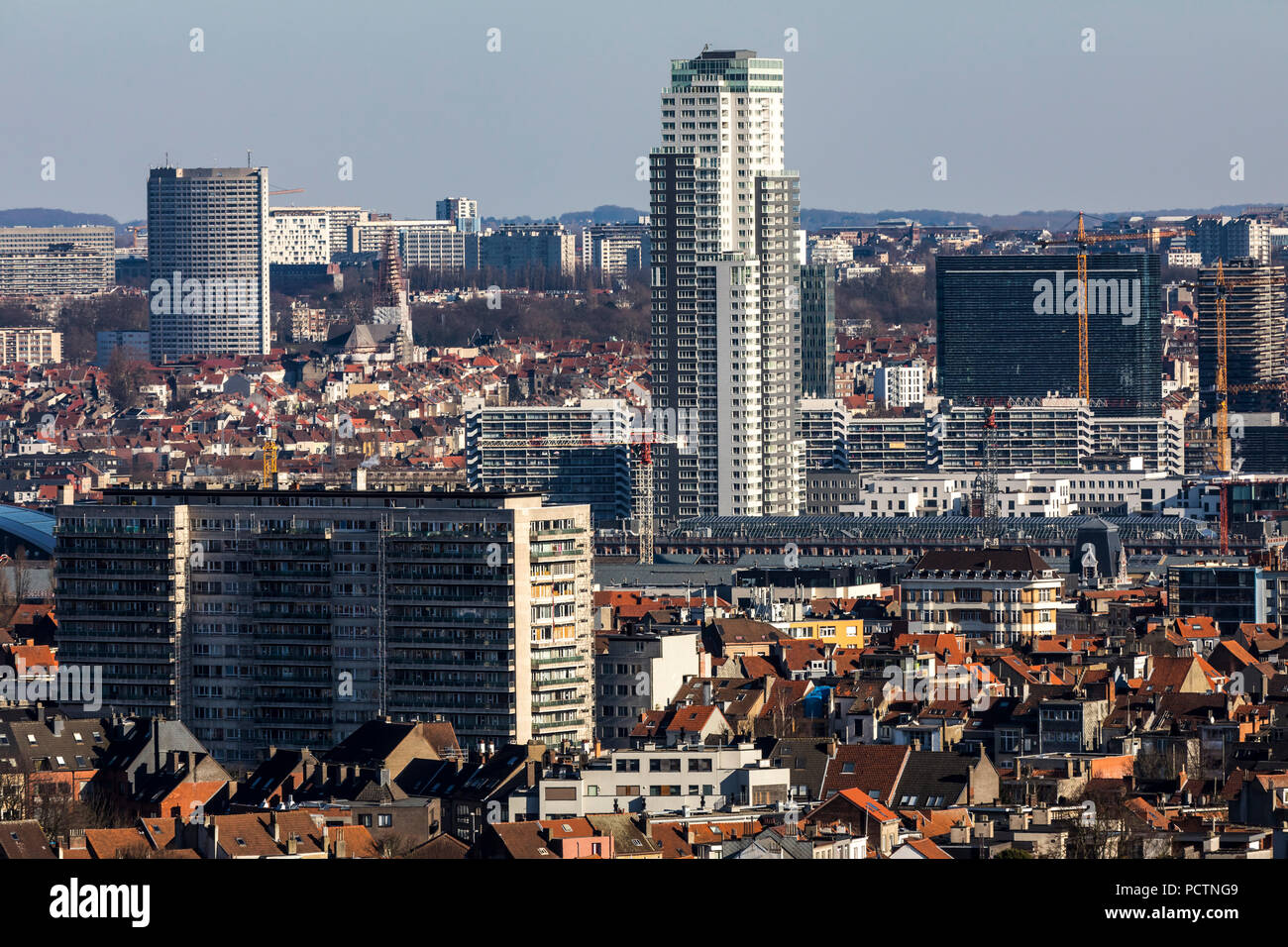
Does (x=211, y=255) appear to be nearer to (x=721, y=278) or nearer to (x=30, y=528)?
(x=721, y=278)

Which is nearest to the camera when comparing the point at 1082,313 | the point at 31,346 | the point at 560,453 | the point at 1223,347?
the point at 560,453

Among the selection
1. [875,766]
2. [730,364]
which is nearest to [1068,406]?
[730,364]

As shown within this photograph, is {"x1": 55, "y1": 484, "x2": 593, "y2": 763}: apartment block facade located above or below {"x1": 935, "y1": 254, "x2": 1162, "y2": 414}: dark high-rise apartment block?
below

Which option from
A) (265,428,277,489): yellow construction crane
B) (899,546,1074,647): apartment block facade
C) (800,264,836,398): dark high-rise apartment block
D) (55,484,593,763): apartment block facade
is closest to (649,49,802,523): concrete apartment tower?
(800,264,836,398): dark high-rise apartment block

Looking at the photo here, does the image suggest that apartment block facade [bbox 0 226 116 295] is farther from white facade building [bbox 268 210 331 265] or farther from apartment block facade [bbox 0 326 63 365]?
apartment block facade [bbox 0 326 63 365]

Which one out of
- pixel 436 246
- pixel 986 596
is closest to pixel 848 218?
pixel 436 246
